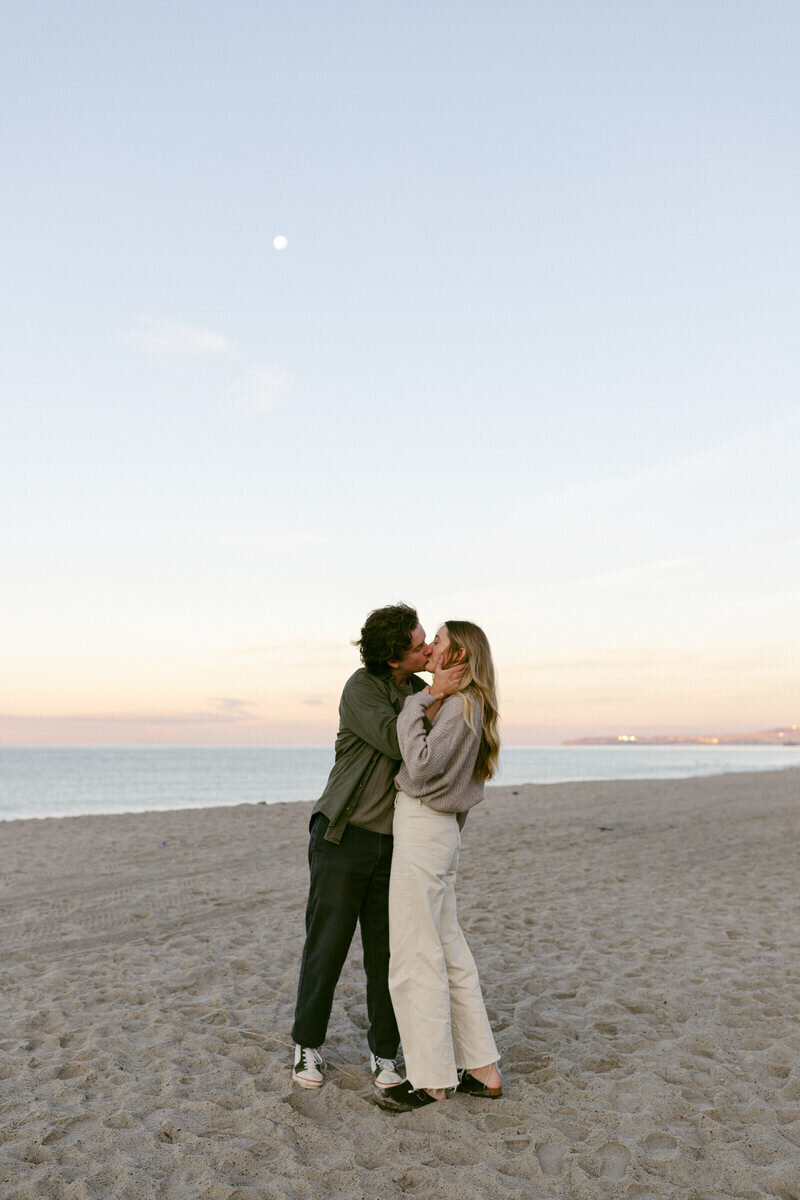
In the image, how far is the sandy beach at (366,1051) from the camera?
3334mm

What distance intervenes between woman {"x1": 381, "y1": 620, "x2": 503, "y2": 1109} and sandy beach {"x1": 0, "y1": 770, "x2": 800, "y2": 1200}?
Result: 13.0 inches

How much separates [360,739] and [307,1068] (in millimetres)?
1596

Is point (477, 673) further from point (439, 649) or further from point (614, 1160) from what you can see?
point (614, 1160)

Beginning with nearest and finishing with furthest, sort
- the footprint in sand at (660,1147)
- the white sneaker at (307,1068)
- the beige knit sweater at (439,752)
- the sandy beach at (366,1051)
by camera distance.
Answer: the sandy beach at (366,1051) < the footprint in sand at (660,1147) < the beige knit sweater at (439,752) < the white sneaker at (307,1068)

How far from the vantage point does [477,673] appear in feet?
12.3

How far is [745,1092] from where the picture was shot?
4.07 m

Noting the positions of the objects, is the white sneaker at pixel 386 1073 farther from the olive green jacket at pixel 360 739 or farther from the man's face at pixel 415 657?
the man's face at pixel 415 657

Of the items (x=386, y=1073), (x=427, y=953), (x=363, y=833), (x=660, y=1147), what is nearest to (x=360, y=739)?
(x=363, y=833)

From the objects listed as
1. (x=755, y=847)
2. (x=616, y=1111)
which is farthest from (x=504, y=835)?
(x=616, y=1111)

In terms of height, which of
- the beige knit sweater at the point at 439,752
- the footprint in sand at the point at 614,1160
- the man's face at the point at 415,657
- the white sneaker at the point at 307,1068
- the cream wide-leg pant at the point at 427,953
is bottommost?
the footprint in sand at the point at 614,1160

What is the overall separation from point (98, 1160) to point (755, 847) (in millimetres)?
11381

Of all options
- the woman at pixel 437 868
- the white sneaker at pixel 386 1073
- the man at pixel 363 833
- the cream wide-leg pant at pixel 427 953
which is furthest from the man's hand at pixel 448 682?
the white sneaker at pixel 386 1073

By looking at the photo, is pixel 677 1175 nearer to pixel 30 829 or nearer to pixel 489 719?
pixel 489 719

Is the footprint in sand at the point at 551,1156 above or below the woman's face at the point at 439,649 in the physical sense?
below
